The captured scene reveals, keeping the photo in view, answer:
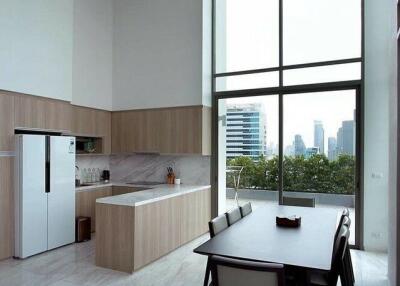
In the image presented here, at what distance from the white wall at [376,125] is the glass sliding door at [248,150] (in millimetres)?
1333

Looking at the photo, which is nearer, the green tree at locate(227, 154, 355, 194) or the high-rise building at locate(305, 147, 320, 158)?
the green tree at locate(227, 154, 355, 194)

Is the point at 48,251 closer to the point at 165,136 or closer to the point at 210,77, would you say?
the point at 165,136

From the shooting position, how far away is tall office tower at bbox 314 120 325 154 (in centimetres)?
479

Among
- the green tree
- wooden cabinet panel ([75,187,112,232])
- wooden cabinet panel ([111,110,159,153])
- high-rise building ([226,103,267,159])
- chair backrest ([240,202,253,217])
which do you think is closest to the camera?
chair backrest ([240,202,253,217])

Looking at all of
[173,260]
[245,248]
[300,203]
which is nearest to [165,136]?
[173,260]

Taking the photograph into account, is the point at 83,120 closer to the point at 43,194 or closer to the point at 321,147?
the point at 43,194

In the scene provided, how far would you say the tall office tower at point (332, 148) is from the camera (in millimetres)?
4715

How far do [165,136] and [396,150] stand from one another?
3507mm

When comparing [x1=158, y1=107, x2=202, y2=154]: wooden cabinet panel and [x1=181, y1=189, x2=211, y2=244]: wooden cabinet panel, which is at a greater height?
[x1=158, y1=107, x2=202, y2=154]: wooden cabinet panel

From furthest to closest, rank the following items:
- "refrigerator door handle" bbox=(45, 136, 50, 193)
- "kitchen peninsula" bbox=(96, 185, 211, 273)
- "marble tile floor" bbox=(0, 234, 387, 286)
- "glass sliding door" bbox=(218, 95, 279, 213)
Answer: "glass sliding door" bbox=(218, 95, 279, 213) → "refrigerator door handle" bbox=(45, 136, 50, 193) → "kitchen peninsula" bbox=(96, 185, 211, 273) → "marble tile floor" bbox=(0, 234, 387, 286)

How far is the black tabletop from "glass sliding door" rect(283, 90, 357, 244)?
1525 mm

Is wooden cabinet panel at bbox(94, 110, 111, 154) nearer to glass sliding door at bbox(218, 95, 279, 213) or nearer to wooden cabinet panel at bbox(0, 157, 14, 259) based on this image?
wooden cabinet panel at bbox(0, 157, 14, 259)

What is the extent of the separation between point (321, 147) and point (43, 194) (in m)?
4.16

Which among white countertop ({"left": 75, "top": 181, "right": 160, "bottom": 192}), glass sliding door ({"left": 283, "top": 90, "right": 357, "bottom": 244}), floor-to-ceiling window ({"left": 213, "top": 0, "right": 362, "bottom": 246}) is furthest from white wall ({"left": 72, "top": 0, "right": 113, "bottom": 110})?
glass sliding door ({"left": 283, "top": 90, "right": 357, "bottom": 244})
